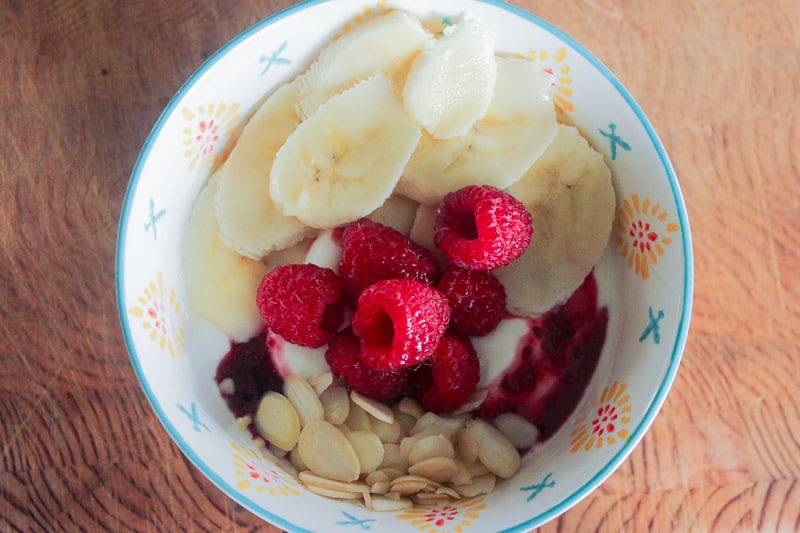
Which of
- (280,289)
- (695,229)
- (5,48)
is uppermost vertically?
(5,48)

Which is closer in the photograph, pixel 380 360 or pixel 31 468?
pixel 380 360

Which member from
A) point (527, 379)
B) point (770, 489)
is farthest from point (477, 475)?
point (770, 489)

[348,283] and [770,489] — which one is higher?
[348,283]

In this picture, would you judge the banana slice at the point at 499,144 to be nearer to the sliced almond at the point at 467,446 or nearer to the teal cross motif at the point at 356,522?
the sliced almond at the point at 467,446

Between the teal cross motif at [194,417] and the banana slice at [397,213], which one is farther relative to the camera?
the banana slice at [397,213]

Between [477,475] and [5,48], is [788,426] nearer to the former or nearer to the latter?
[477,475]

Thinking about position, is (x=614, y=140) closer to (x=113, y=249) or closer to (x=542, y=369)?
(x=542, y=369)

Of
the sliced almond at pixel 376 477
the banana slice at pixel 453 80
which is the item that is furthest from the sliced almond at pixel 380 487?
the banana slice at pixel 453 80
